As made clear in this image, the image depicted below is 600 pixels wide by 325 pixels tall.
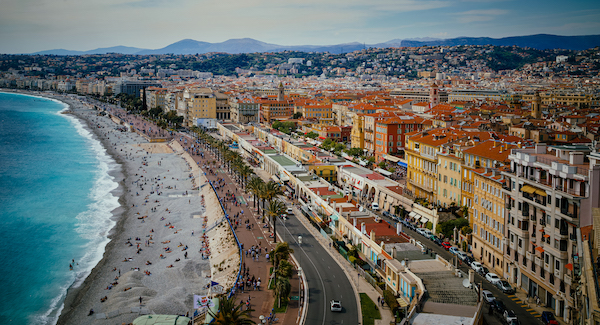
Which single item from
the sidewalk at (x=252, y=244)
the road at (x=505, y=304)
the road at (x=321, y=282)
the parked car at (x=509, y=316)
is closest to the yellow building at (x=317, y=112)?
the sidewalk at (x=252, y=244)

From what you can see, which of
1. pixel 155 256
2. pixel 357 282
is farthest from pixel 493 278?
pixel 155 256

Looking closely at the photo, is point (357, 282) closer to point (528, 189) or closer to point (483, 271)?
point (483, 271)

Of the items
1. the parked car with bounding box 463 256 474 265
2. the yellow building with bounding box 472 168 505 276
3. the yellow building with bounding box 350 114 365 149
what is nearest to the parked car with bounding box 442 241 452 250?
the yellow building with bounding box 472 168 505 276

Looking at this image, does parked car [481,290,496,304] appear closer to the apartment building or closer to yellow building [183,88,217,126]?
the apartment building

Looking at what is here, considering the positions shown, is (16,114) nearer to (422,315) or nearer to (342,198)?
(342,198)

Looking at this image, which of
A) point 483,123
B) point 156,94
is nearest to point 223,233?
point 483,123

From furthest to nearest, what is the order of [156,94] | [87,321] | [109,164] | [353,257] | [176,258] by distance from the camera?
1. [156,94]
2. [109,164]
3. [176,258]
4. [353,257]
5. [87,321]

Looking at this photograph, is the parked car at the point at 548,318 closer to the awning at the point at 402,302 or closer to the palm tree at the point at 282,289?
the awning at the point at 402,302

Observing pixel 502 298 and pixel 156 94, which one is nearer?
pixel 502 298
